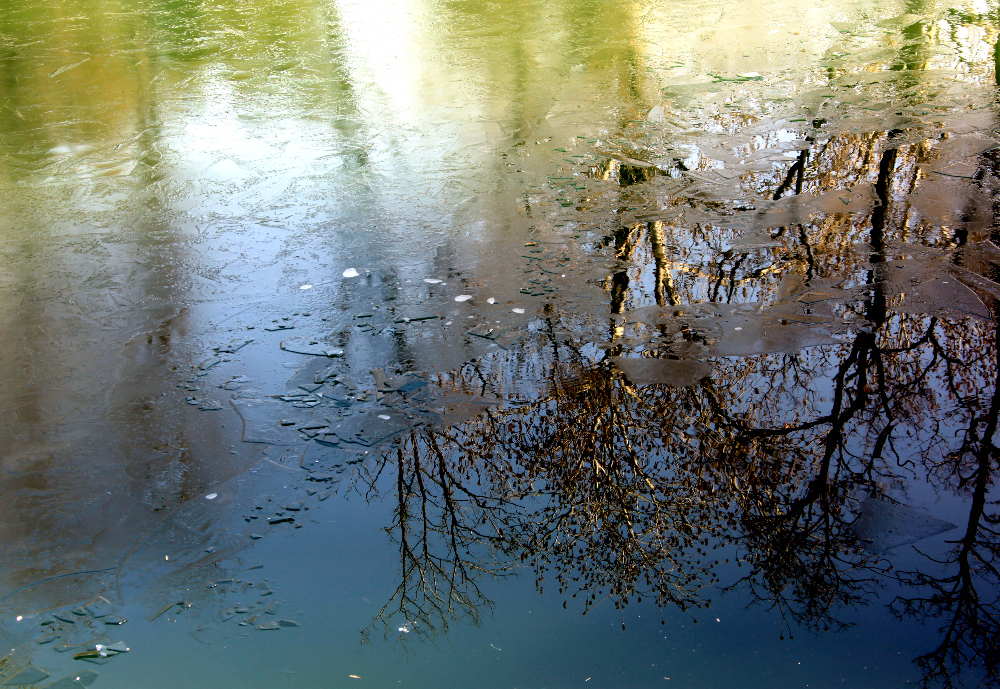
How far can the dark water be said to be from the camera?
3.12 m

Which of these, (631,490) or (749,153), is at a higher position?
(749,153)

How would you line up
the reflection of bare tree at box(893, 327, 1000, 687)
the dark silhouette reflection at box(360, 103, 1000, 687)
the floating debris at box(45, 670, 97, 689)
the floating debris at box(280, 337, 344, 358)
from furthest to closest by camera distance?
1. the floating debris at box(280, 337, 344, 358)
2. the dark silhouette reflection at box(360, 103, 1000, 687)
3. the floating debris at box(45, 670, 97, 689)
4. the reflection of bare tree at box(893, 327, 1000, 687)

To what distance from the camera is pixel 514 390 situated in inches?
171

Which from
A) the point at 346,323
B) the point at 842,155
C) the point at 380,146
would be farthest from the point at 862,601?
the point at 380,146

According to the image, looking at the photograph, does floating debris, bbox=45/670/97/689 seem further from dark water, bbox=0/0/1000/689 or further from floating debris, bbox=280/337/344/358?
floating debris, bbox=280/337/344/358

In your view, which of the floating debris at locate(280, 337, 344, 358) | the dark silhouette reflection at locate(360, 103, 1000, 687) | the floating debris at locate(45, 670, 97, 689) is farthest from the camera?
the floating debris at locate(280, 337, 344, 358)

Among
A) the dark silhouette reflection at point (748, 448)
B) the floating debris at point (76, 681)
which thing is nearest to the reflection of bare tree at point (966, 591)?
the dark silhouette reflection at point (748, 448)

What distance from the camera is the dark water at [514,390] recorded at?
3.12 m

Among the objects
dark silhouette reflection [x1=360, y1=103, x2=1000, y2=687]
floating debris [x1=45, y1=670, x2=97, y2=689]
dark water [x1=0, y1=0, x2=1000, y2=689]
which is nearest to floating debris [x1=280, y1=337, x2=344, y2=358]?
dark water [x1=0, y1=0, x2=1000, y2=689]

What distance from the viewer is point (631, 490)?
12.0ft

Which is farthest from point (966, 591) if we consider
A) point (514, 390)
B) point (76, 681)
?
point (76, 681)

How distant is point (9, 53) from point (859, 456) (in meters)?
11.2

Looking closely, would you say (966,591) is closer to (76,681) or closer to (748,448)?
(748,448)

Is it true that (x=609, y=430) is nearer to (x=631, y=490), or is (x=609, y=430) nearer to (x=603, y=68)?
(x=631, y=490)
